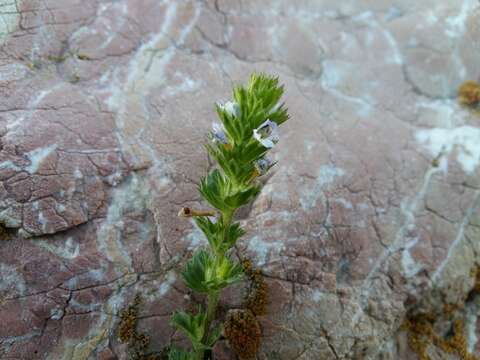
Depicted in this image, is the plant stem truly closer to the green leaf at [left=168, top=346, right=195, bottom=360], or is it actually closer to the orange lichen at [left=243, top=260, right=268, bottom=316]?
the green leaf at [left=168, top=346, right=195, bottom=360]

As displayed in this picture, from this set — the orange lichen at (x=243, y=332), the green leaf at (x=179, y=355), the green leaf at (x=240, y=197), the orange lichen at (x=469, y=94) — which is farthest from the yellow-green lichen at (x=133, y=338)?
the orange lichen at (x=469, y=94)

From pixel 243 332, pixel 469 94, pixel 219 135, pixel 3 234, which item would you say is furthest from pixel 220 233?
pixel 469 94

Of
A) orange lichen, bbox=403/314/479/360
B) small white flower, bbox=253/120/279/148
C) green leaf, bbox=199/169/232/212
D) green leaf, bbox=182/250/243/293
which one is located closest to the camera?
small white flower, bbox=253/120/279/148

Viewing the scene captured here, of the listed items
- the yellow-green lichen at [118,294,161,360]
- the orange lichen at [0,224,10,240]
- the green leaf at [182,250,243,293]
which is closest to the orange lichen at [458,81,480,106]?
the green leaf at [182,250,243,293]

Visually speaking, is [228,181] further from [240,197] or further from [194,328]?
[194,328]

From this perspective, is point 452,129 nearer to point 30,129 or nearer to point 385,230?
point 385,230

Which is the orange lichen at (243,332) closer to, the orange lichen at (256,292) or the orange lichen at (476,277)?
the orange lichen at (256,292)
